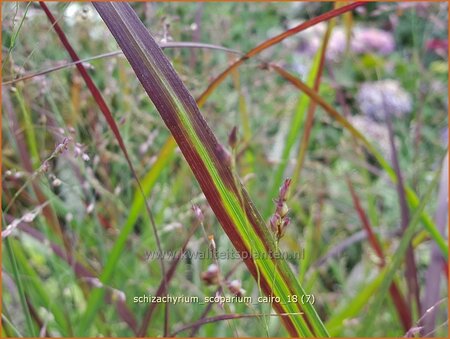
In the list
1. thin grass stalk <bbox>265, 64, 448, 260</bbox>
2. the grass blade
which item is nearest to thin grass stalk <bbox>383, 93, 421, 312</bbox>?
thin grass stalk <bbox>265, 64, 448, 260</bbox>

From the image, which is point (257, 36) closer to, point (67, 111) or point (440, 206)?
point (67, 111)

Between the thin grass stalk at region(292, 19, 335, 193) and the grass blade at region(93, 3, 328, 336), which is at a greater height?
the thin grass stalk at region(292, 19, 335, 193)

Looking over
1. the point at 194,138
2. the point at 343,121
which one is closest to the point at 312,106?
the point at 343,121

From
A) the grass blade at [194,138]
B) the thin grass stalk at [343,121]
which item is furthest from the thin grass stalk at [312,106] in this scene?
the grass blade at [194,138]

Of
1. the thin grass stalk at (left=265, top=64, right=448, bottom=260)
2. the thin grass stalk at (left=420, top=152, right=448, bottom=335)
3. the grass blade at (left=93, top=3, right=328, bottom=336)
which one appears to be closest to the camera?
the grass blade at (left=93, top=3, right=328, bottom=336)

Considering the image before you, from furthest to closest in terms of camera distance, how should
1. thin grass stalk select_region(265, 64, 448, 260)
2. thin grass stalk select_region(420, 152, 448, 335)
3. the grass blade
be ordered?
1. thin grass stalk select_region(420, 152, 448, 335)
2. thin grass stalk select_region(265, 64, 448, 260)
3. the grass blade

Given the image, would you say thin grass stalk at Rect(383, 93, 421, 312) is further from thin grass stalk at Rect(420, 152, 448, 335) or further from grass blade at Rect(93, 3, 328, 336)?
grass blade at Rect(93, 3, 328, 336)

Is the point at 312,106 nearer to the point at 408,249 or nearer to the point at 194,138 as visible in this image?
the point at 408,249

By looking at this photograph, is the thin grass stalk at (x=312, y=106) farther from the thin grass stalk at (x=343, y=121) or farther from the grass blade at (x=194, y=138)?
the grass blade at (x=194, y=138)
